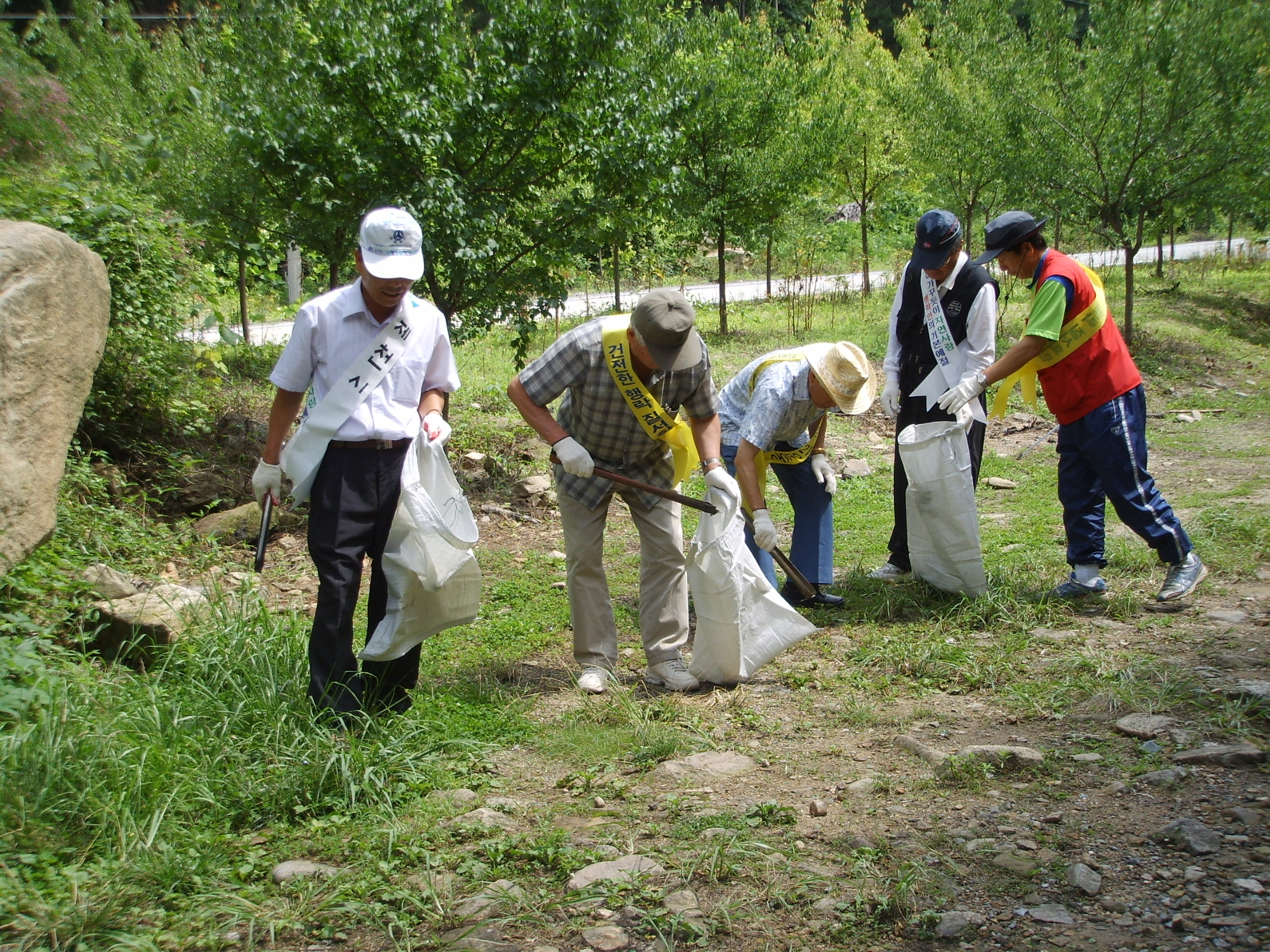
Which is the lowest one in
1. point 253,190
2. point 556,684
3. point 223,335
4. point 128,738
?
point 556,684

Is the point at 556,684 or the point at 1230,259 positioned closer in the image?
the point at 556,684

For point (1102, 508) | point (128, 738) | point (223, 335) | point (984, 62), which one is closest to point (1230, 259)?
point (984, 62)

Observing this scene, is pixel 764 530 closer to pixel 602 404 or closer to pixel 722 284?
pixel 602 404

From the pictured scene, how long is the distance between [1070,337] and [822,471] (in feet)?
3.91

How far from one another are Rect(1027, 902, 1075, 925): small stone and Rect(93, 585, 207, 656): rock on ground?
297 cm

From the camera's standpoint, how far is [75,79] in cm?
1029

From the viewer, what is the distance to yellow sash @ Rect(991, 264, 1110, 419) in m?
4.42

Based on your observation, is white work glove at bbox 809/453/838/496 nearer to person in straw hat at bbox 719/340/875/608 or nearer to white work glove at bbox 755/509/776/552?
person in straw hat at bbox 719/340/875/608

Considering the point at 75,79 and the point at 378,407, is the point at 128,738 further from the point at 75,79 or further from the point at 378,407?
the point at 75,79

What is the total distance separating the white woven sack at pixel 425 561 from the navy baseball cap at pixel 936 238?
2398mm

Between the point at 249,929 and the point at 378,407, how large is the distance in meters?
1.55

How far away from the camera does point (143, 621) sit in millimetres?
3881

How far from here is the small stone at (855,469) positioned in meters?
7.61

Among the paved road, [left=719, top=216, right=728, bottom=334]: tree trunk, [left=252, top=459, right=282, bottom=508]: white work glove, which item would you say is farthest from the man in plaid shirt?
[left=719, top=216, right=728, bottom=334]: tree trunk
